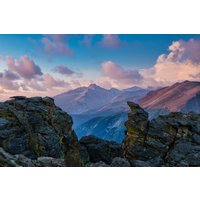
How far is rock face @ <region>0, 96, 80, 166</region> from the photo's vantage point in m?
48.9

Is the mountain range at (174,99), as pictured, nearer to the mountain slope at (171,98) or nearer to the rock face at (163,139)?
the mountain slope at (171,98)

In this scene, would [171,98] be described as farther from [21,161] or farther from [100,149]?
[21,161]

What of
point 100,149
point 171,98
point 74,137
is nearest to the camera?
point 74,137

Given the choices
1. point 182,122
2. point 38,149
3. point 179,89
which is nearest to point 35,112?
point 38,149

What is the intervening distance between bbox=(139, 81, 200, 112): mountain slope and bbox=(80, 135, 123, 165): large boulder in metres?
89.8

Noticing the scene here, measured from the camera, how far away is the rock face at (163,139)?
51.8m

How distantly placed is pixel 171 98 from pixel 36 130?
425 ft

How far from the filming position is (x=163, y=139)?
55.7m

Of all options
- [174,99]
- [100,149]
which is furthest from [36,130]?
[174,99]

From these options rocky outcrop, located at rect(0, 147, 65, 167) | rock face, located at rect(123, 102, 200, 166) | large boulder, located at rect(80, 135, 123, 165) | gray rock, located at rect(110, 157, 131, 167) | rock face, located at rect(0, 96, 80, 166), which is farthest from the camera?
large boulder, located at rect(80, 135, 123, 165)

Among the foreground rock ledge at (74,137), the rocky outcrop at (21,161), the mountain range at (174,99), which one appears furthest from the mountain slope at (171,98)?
the rocky outcrop at (21,161)

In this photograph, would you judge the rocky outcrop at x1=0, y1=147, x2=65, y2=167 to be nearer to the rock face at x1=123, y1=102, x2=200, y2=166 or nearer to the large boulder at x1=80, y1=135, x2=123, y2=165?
the rock face at x1=123, y1=102, x2=200, y2=166

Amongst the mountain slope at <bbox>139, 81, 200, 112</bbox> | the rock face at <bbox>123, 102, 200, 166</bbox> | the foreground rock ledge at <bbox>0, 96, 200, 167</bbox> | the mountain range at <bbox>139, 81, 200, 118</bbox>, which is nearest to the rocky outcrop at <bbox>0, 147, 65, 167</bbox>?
the foreground rock ledge at <bbox>0, 96, 200, 167</bbox>
